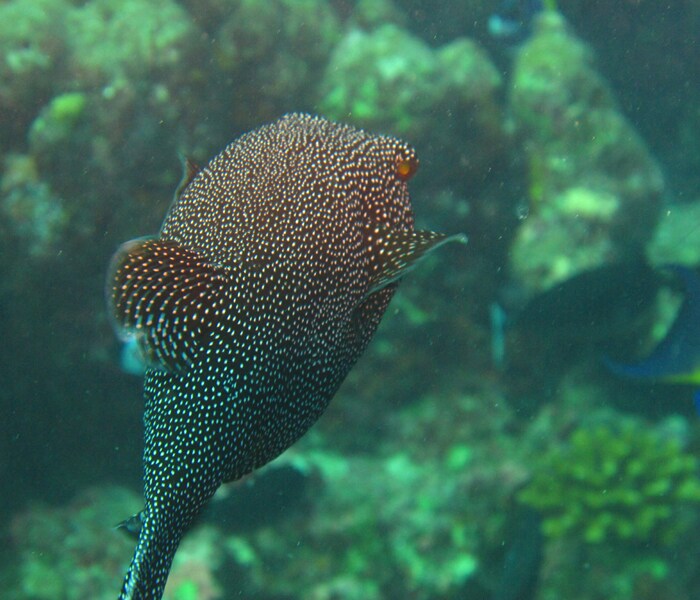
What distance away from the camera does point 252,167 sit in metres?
1.85

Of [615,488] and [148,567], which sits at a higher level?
[615,488]

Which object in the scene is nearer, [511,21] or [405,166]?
[405,166]

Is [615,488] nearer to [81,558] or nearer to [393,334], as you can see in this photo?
[393,334]

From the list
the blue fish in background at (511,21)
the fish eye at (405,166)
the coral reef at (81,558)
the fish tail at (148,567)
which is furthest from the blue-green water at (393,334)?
the fish tail at (148,567)

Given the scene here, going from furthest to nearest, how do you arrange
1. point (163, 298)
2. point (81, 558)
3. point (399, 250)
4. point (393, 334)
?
point (393, 334)
point (81, 558)
point (399, 250)
point (163, 298)

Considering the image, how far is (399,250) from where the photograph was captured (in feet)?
5.88

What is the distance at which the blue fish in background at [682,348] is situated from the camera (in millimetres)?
5262

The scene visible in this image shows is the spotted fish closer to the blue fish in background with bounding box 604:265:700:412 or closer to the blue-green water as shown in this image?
the blue-green water

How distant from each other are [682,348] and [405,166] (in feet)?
14.8

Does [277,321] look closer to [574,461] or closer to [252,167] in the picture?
[252,167]

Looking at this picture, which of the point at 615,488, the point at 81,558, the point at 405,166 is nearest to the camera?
the point at 405,166

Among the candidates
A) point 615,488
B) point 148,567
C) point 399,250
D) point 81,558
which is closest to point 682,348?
point 615,488

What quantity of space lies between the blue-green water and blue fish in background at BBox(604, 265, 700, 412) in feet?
0.16

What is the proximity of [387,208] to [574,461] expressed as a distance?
4.81 metres
